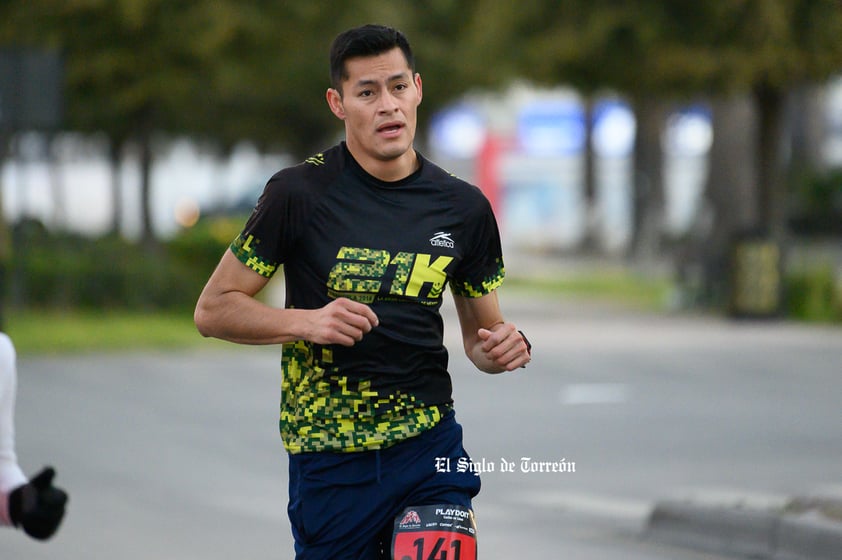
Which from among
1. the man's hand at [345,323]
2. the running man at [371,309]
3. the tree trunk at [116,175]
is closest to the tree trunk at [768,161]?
the running man at [371,309]

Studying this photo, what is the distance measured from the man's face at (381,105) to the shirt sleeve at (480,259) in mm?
247

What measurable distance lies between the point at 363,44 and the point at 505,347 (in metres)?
0.83

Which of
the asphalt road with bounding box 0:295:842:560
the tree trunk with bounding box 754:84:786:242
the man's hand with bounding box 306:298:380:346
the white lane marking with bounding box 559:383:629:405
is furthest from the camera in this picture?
the tree trunk with bounding box 754:84:786:242

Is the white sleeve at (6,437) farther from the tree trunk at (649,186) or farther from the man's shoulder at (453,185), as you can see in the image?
the tree trunk at (649,186)

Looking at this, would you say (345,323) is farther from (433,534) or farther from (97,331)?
(97,331)

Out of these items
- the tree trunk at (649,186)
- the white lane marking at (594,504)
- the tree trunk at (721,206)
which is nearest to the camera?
the white lane marking at (594,504)

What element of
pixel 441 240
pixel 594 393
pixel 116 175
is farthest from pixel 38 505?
pixel 116 175

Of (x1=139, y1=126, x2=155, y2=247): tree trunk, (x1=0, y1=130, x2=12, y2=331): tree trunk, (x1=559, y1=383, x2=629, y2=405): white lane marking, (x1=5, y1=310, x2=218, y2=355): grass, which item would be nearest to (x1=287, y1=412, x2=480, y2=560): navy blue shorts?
(x1=559, y1=383, x2=629, y2=405): white lane marking

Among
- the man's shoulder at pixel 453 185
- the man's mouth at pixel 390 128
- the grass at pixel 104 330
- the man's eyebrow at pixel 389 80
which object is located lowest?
the grass at pixel 104 330

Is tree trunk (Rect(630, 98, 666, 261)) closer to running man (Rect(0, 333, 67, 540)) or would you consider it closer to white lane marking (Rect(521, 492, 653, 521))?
white lane marking (Rect(521, 492, 653, 521))

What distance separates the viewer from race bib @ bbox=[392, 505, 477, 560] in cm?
453

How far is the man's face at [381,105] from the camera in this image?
4.56 m

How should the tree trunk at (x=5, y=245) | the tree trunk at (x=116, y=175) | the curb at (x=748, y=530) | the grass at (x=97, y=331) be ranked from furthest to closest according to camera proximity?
the tree trunk at (x=116, y=175) < the tree trunk at (x=5, y=245) < the grass at (x=97, y=331) < the curb at (x=748, y=530)

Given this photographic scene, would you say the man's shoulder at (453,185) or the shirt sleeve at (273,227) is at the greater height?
the man's shoulder at (453,185)
